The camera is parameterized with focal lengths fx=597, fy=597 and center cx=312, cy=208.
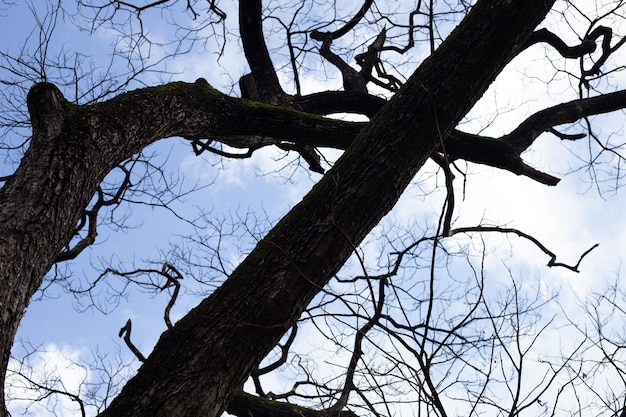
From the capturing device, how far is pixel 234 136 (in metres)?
3.75

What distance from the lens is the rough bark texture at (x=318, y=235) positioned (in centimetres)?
195

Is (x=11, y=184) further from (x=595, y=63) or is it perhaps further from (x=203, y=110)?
(x=595, y=63)

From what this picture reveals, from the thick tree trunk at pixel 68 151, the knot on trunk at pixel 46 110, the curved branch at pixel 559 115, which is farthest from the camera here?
the curved branch at pixel 559 115

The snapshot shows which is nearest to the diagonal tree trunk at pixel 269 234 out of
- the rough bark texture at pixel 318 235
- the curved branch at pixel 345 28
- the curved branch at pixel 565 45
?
the rough bark texture at pixel 318 235

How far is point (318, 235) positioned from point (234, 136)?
5.54 ft

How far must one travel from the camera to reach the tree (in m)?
1.99

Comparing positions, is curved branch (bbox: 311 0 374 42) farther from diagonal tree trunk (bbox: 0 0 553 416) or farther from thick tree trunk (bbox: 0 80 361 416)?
diagonal tree trunk (bbox: 0 0 553 416)

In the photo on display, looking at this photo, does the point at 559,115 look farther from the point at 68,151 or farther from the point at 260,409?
the point at 68,151

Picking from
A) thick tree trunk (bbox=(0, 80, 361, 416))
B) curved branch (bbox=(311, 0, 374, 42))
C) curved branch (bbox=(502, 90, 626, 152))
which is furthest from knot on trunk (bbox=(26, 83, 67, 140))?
curved branch (bbox=(311, 0, 374, 42))

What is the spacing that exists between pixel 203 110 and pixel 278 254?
1.48 m

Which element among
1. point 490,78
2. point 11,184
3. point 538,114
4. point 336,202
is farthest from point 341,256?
point 538,114

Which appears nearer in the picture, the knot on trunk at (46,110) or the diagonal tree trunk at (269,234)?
the diagonal tree trunk at (269,234)

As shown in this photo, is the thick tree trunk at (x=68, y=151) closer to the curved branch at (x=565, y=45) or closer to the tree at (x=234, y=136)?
the tree at (x=234, y=136)

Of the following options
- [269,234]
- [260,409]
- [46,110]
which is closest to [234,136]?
[46,110]
